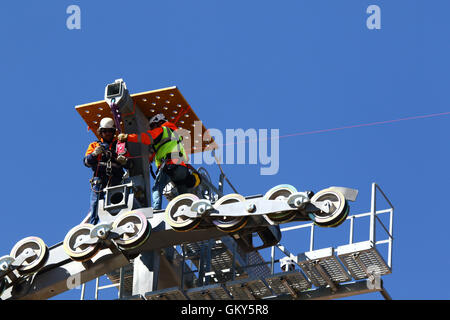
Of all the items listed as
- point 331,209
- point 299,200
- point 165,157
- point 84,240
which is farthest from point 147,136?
point 331,209

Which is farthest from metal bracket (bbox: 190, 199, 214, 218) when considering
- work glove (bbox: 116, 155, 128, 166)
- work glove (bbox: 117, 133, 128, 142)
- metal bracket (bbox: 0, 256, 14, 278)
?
metal bracket (bbox: 0, 256, 14, 278)

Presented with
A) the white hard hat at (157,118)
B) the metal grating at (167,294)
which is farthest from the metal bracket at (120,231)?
the white hard hat at (157,118)

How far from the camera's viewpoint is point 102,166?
26.1 meters

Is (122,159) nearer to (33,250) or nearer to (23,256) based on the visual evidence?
(33,250)

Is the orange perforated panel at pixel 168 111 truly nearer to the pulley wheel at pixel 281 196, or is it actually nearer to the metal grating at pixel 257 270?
the metal grating at pixel 257 270

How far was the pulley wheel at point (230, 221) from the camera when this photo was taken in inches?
911

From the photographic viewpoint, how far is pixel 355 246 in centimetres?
2403

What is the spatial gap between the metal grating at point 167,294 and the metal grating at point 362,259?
11.3 feet

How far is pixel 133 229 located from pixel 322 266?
3.85 meters

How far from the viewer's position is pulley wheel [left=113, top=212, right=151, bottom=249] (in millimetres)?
23578
